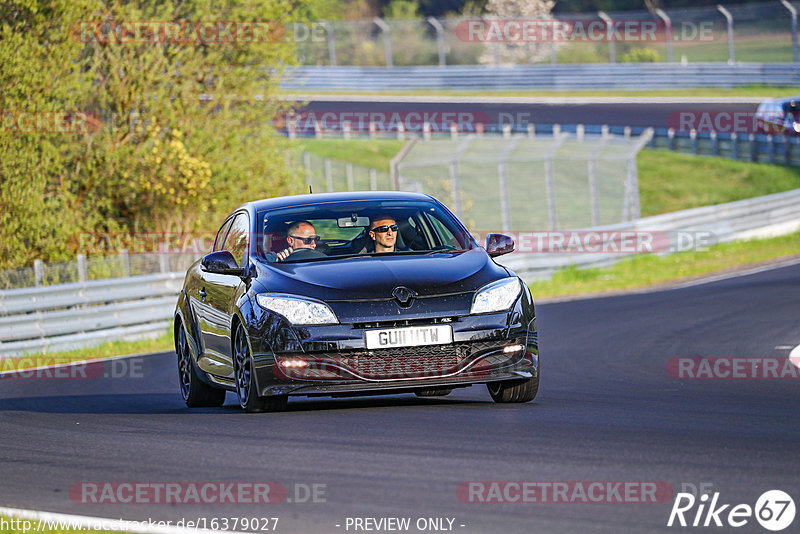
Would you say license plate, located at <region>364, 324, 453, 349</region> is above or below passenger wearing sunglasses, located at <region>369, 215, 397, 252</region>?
below

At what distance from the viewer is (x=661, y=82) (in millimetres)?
51875

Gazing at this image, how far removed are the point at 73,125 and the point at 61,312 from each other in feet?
29.4

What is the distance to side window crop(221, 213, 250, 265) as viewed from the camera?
9.94 metres

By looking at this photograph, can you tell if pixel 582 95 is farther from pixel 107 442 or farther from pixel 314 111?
pixel 107 442

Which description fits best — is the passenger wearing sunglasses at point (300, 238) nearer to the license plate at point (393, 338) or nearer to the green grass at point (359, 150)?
the license plate at point (393, 338)

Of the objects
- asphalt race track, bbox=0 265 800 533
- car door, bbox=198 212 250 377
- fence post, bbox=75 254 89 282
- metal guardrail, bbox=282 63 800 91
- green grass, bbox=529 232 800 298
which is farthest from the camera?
metal guardrail, bbox=282 63 800 91

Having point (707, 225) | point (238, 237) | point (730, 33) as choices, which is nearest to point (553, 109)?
point (730, 33)

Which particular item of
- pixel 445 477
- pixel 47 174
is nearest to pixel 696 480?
pixel 445 477

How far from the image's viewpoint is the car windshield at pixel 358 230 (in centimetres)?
959

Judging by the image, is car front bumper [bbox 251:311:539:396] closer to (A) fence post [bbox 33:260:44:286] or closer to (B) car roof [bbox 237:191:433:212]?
(B) car roof [bbox 237:191:433:212]

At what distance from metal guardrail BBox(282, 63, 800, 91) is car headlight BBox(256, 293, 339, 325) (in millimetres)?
42412

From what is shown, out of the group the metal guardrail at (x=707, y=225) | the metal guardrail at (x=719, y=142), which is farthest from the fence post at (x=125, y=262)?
the metal guardrail at (x=719, y=142)

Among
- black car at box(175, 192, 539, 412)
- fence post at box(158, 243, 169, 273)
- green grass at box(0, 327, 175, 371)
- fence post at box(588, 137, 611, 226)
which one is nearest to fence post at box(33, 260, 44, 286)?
green grass at box(0, 327, 175, 371)

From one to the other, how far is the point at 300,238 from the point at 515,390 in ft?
5.89
